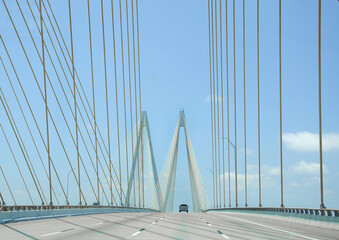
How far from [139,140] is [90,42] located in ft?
88.2

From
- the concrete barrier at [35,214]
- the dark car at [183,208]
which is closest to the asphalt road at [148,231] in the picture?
the concrete barrier at [35,214]

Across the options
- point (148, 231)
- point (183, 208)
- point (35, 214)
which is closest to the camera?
point (148, 231)

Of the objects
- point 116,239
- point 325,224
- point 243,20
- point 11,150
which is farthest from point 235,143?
point 116,239

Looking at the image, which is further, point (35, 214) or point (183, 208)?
point (183, 208)

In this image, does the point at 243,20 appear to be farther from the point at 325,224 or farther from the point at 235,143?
the point at 325,224

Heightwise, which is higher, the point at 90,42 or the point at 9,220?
the point at 90,42

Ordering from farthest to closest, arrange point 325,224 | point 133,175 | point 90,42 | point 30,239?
point 133,175, point 90,42, point 325,224, point 30,239

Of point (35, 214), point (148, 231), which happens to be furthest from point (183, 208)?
point (148, 231)

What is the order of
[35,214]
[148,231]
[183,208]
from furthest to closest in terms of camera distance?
[183,208] < [35,214] < [148,231]

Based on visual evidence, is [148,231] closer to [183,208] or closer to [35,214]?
[35,214]

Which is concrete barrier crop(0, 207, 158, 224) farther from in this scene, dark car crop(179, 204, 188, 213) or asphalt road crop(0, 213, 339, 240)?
dark car crop(179, 204, 188, 213)

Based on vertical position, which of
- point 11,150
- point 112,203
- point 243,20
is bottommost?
point 112,203

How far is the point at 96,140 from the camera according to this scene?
38531 mm

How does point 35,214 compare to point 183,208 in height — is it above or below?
above
